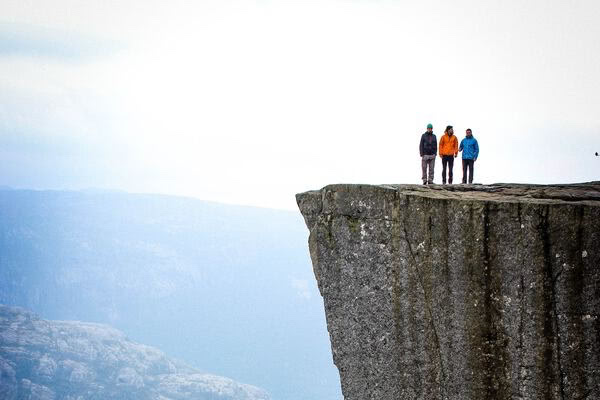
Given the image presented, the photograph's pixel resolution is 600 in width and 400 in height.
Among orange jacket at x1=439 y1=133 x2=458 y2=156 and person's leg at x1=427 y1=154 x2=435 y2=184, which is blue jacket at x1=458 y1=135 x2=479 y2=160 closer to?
orange jacket at x1=439 y1=133 x2=458 y2=156

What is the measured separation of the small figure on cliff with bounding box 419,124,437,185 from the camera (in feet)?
67.4

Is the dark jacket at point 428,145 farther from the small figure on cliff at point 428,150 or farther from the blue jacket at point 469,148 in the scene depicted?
the blue jacket at point 469,148

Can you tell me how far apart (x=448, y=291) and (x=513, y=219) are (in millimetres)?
1974

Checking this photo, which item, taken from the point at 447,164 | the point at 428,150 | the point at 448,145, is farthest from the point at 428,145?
the point at 447,164

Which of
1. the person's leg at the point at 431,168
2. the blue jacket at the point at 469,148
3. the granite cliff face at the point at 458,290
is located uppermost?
the blue jacket at the point at 469,148

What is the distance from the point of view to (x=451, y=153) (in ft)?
67.4

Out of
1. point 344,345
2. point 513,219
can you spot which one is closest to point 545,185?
point 513,219

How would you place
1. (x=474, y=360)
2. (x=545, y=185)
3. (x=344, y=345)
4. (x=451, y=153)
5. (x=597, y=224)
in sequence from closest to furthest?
1. (x=597, y=224)
2. (x=474, y=360)
3. (x=344, y=345)
4. (x=545, y=185)
5. (x=451, y=153)

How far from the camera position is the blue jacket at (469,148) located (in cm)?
2053

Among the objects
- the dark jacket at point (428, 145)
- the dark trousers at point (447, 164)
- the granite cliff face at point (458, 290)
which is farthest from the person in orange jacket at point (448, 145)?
the granite cliff face at point (458, 290)

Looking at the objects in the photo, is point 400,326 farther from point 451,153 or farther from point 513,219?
point 451,153

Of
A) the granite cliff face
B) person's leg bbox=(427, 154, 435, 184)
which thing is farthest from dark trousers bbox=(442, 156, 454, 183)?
the granite cliff face

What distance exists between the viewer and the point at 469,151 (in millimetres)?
20578

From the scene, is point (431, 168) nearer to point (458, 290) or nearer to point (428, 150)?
point (428, 150)
